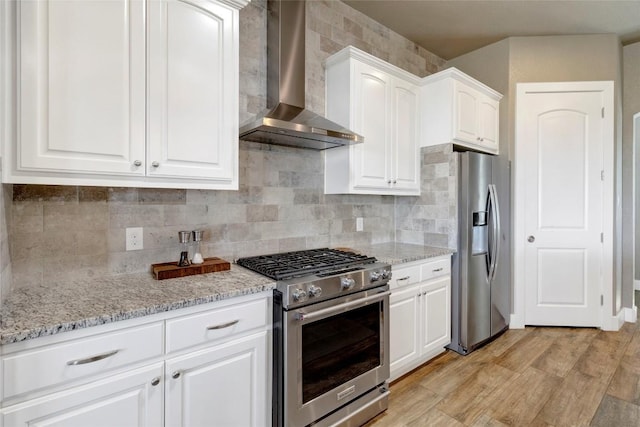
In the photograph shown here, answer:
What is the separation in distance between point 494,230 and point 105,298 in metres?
3.04

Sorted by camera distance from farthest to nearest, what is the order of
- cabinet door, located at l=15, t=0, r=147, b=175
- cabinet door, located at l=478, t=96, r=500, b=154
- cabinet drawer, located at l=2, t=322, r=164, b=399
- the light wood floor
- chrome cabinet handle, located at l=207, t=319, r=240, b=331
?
cabinet door, located at l=478, t=96, r=500, b=154, the light wood floor, chrome cabinet handle, located at l=207, t=319, r=240, b=331, cabinet door, located at l=15, t=0, r=147, b=175, cabinet drawer, located at l=2, t=322, r=164, b=399

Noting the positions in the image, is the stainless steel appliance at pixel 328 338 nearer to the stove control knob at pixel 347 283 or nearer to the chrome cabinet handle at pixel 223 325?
the stove control knob at pixel 347 283

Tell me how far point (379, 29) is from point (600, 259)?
3.22m

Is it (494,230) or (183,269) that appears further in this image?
(494,230)

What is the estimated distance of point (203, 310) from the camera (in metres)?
1.41

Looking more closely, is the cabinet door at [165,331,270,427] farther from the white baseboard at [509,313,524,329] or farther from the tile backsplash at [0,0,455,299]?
the white baseboard at [509,313,524,329]

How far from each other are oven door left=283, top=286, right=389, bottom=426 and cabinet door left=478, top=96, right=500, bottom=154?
2.09 m

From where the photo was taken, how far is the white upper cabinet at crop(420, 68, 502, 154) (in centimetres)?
285

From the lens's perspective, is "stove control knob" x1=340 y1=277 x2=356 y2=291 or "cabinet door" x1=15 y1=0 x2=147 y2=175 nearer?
"cabinet door" x1=15 y1=0 x2=147 y2=175

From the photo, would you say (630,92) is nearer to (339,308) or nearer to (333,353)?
(339,308)

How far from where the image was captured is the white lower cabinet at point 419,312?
2.30 m

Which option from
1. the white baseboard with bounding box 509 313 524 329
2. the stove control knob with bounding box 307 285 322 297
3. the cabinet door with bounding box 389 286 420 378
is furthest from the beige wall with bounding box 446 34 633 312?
the stove control knob with bounding box 307 285 322 297

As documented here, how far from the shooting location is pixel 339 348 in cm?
186

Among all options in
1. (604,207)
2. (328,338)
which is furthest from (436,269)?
(604,207)
